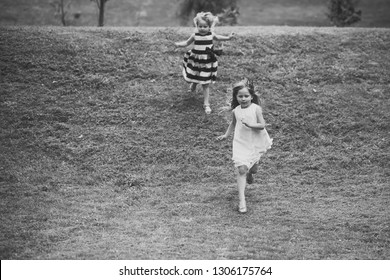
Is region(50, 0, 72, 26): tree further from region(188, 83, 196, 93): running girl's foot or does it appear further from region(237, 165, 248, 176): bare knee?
region(237, 165, 248, 176): bare knee

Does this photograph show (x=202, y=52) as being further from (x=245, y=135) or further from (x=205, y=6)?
(x=205, y=6)

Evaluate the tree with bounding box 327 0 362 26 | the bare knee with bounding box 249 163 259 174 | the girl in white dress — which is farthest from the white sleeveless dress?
the tree with bounding box 327 0 362 26

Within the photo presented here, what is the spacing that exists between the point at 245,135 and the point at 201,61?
2.23 m

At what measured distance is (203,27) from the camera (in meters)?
7.84

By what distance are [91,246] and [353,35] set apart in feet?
24.2

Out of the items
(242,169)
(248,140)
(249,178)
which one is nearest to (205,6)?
(249,178)

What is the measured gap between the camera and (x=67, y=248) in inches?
204

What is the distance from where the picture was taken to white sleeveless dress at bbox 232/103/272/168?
610cm

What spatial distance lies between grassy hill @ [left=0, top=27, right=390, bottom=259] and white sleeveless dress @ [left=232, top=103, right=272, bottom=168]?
64 centimetres

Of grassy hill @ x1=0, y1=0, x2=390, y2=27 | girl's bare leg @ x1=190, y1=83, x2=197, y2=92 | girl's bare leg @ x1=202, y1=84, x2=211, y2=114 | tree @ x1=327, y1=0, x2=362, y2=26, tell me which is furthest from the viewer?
grassy hill @ x1=0, y1=0, x2=390, y2=27

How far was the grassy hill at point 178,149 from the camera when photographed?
17.9ft
